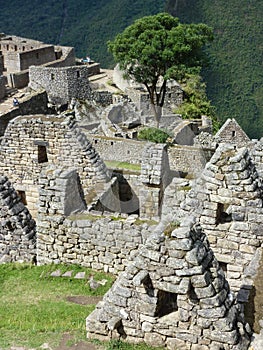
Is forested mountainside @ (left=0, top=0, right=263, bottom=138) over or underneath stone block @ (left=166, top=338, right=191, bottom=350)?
underneath

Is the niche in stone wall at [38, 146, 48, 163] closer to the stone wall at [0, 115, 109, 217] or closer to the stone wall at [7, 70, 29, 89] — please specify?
the stone wall at [0, 115, 109, 217]

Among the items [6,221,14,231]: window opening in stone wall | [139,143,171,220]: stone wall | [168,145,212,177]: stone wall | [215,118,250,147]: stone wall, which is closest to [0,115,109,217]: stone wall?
[139,143,171,220]: stone wall

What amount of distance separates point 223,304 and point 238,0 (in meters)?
64.5

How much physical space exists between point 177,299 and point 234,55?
55.6 meters

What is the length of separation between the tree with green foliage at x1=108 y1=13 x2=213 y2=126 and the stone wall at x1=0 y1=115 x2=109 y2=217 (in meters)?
20.8

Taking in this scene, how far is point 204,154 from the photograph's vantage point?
2145 cm

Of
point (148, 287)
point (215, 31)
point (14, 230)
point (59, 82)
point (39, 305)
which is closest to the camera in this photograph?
point (148, 287)

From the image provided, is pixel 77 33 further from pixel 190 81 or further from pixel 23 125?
pixel 23 125

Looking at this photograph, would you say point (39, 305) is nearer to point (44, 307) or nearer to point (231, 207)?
point (44, 307)

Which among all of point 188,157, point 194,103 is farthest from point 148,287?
point 194,103

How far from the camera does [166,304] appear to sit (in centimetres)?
650

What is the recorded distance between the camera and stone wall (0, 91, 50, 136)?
2050 cm

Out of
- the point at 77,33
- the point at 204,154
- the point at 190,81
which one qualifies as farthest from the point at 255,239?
the point at 77,33

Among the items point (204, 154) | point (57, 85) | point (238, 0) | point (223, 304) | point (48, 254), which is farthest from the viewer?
point (238, 0)
